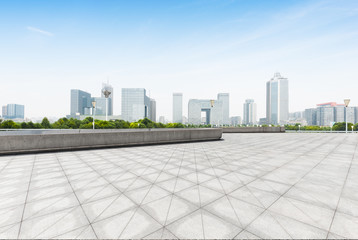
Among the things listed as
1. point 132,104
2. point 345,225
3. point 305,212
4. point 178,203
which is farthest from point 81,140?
point 132,104

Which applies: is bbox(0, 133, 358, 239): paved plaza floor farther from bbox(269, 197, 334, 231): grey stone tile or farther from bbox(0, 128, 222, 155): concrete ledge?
bbox(0, 128, 222, 155): concrete ledge

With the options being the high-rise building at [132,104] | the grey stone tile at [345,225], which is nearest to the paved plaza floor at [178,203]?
the grey stone tile at [345,225]

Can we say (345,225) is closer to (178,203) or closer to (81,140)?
(178,203)

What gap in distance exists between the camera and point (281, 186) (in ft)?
15.2

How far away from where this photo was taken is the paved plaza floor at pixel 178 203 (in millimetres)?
2762

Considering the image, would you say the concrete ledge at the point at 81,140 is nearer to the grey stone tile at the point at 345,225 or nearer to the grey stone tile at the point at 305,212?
the grey stone tile at the point at 305,212

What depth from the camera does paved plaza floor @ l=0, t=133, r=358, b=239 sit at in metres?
2.76

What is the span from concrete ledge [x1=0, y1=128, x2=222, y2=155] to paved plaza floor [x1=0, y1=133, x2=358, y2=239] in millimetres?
3653

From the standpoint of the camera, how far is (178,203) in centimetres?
369

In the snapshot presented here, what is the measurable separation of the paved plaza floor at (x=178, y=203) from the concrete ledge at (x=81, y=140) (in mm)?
3653

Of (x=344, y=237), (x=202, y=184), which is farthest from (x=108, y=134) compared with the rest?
(x=344, y=237)

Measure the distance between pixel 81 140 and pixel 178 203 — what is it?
32.0ft

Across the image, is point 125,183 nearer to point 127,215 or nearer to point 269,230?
point 127,215

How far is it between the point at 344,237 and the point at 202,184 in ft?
9.89
